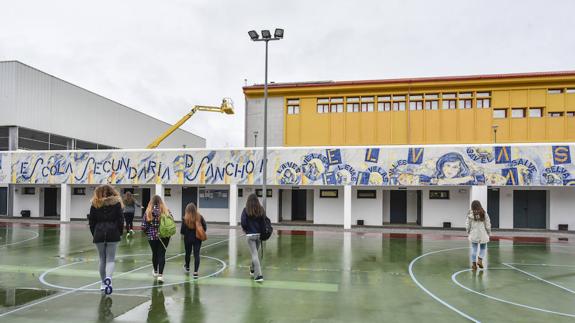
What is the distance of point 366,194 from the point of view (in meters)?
20.5

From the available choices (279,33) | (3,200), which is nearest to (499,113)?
(279,33)

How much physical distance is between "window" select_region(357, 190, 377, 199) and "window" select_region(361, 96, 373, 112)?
706 centimetres

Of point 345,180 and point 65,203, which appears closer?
point 345,180

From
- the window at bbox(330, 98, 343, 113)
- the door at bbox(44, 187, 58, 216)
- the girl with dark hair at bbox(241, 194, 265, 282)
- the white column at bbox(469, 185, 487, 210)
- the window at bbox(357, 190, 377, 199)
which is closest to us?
the girl with dark hair at bbox(241, 194, 265, 282)

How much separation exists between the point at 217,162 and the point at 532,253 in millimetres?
14996

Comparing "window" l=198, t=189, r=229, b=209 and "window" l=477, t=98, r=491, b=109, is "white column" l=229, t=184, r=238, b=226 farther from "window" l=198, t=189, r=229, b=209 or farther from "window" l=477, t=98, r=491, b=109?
"window" l=477, t=98, r=491, b=109

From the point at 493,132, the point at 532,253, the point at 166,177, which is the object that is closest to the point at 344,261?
the point at 532,253

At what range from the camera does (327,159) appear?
1919cm

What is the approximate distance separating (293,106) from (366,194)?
9150 millimetres

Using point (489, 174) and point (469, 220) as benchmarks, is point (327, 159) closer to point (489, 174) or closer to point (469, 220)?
point (489, 174)

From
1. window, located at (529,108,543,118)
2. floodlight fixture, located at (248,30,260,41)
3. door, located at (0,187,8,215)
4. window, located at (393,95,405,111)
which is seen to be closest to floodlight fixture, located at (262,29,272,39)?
floodlight fixture, located at (248,30,260,41)

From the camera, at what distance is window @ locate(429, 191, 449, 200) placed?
19.9m

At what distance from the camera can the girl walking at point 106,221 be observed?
6316 mm

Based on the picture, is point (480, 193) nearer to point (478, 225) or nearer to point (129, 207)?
point (478, 225)
